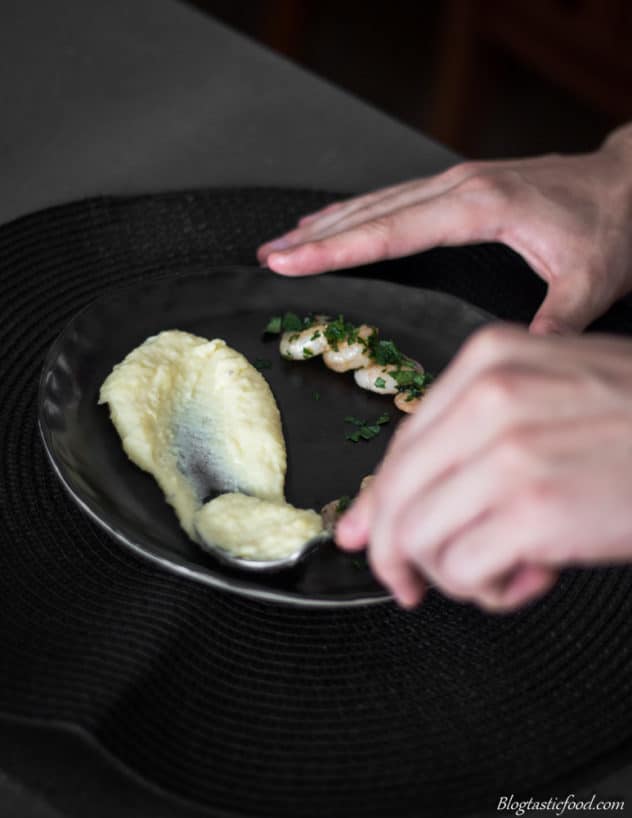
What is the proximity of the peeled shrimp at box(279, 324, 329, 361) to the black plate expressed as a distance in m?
0.01

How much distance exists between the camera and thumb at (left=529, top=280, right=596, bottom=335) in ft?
4.21

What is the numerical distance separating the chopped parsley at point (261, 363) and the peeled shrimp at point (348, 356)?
0.07m

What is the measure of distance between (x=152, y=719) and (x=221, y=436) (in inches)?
14.2

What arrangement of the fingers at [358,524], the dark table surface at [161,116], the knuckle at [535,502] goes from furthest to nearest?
the dark table surface at [161,116] < the fingers at [358,524] < the knuckle at [535,502]

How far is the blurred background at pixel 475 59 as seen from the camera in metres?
2.38

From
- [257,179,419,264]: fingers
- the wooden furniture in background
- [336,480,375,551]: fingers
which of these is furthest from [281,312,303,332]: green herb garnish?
the wooden furniture in background

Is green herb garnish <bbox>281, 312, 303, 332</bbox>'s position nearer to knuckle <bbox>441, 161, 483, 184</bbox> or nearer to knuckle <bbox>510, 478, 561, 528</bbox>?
knuckle <bbox>441, 161, 483, 184</bbox>

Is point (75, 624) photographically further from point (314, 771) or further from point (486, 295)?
point (486, 295)

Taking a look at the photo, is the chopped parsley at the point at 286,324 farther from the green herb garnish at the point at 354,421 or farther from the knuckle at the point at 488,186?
the knuckle at the point at 488,186

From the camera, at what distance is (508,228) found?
1.39m

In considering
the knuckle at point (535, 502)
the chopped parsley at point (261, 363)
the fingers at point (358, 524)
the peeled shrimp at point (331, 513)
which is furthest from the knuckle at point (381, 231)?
the knuckle at point (535, 502)

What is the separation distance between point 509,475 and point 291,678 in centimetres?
37

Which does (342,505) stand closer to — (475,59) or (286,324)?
(286,324)

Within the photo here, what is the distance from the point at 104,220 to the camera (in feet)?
4.69
